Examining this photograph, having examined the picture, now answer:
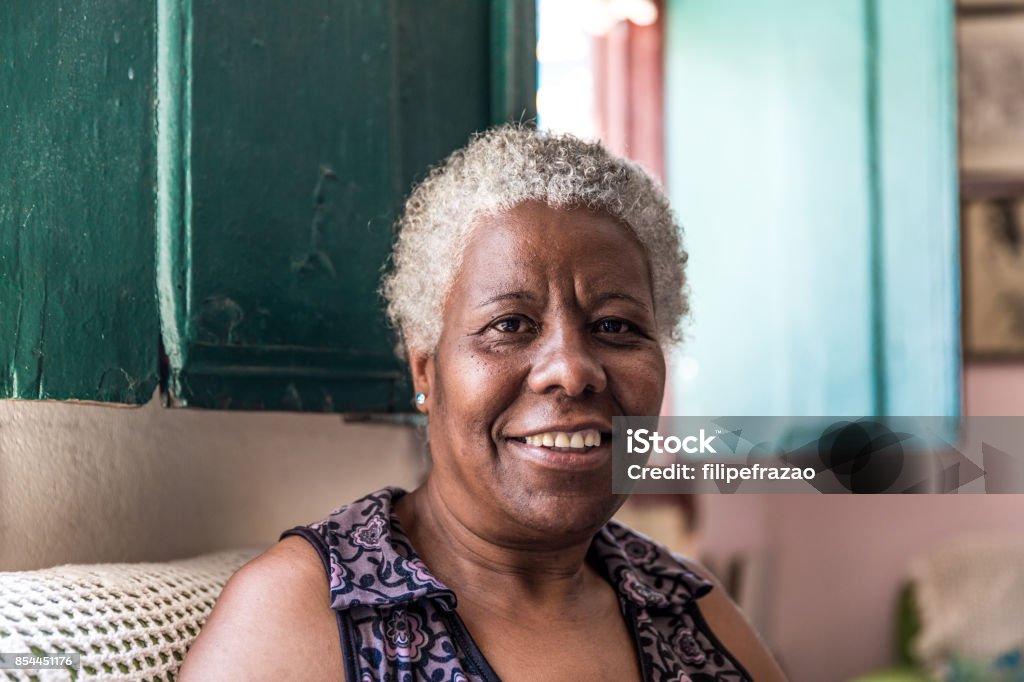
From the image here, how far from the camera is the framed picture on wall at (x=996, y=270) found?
4031 millimetres

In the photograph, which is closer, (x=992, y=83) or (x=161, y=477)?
(x=161, y=477)

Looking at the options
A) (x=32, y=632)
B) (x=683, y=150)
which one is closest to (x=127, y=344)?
(x=32, y=632)

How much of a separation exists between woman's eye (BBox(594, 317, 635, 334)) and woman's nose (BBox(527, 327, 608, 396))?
0.05 metres

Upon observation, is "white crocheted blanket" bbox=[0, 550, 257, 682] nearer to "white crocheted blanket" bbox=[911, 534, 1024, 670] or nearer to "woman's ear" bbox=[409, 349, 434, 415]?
"woman's ear" bbox=[409, 349, 434, 415]

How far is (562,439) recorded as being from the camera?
54.0 inches

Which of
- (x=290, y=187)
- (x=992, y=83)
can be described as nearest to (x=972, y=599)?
(x=992, y=83)

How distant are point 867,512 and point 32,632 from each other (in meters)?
3.64

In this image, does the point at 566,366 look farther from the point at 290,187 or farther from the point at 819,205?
the point at 819,205

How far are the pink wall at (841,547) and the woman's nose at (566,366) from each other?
8.99 feet

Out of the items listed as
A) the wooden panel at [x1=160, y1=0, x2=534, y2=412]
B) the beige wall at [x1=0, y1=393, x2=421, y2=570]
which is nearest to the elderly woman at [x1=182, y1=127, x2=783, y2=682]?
the wooden panel at [x1=160, y1=0, x2=534, y2=412]

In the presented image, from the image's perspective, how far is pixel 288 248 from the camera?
1.68 m

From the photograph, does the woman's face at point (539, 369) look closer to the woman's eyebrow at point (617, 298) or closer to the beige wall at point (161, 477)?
the woman's eyebrow at point (617, 298)

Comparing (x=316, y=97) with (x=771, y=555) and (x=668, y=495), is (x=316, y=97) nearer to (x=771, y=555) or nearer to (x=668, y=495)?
(x=668, y=495)

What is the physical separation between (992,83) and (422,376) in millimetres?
3404
